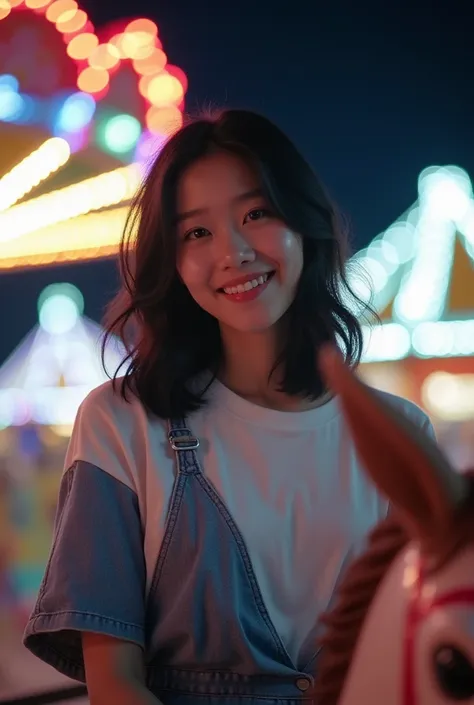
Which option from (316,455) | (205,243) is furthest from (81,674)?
(205,243)

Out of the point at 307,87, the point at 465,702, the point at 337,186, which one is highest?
the point at 307,87

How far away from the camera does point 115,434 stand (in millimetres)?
696

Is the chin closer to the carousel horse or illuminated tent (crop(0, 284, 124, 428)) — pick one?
the carousel horse

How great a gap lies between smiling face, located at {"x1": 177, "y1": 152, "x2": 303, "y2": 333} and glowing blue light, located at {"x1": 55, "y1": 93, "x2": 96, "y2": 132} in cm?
182

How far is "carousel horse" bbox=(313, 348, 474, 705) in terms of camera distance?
0.27m

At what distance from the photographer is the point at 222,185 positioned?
741mm

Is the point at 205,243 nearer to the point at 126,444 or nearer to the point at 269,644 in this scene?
the point at 126,444

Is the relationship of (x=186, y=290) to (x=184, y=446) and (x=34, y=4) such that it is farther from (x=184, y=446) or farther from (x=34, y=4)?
(x=34, y=4)

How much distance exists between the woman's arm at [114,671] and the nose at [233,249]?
334mm

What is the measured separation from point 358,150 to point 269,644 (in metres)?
2.38

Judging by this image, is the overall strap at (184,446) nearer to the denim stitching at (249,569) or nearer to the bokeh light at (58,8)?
the denim stitching at (249,569)

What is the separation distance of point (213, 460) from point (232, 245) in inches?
7.6

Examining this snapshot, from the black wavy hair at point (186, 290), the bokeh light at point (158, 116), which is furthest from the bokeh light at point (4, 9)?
the black wavy hair at point (186, 290)

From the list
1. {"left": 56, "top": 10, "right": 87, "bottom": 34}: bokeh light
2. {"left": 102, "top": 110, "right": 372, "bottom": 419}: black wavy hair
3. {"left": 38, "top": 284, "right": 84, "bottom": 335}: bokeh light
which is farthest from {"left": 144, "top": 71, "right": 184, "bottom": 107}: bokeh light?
{"left": 102, "top": 110, "right": 372, "bottom": 419}: black wavy hair
